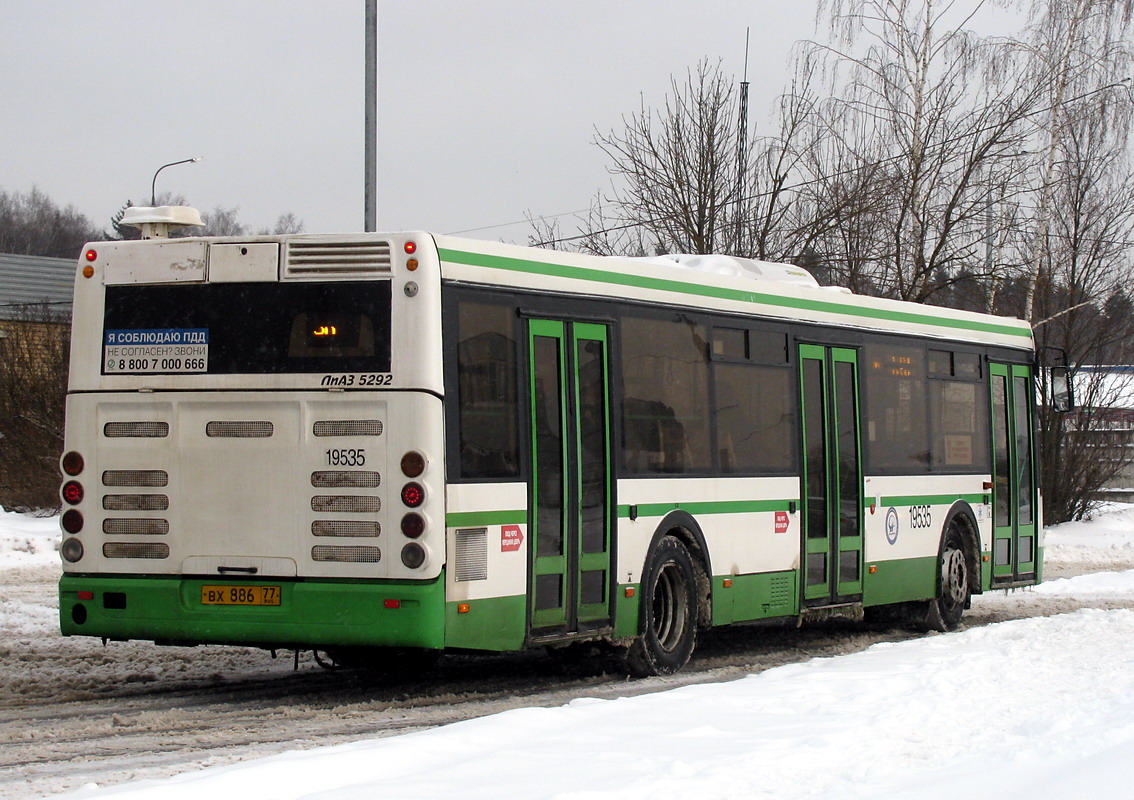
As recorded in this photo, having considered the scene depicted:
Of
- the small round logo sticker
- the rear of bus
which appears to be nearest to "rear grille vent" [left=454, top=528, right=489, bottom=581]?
the rear of bus

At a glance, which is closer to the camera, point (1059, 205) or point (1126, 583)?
point (1126, 583)

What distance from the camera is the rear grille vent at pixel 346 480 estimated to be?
9117mm

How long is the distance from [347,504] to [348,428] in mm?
455

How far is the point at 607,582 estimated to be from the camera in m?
10.7

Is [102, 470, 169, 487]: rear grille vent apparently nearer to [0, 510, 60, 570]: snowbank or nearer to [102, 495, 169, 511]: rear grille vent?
[102, 495, 169, 511]: rear grille vent

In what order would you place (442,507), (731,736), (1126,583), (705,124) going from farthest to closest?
(705,124), (1126,583), (442,507), (731,736)

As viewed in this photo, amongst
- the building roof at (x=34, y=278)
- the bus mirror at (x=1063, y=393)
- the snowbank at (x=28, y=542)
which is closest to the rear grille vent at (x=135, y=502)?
the bus mirror at (x=1063, y=393)

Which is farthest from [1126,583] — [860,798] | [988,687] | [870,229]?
[860,798]

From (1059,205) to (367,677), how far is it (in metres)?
24.1

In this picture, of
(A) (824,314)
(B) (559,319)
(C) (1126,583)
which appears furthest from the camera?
(C) (1126,583)

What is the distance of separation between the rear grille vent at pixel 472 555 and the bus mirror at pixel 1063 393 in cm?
941

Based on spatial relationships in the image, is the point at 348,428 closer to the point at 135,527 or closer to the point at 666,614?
the point at 135,527

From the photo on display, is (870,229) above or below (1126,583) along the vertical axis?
above

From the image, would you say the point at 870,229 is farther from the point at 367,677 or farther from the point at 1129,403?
the point at 367,677
